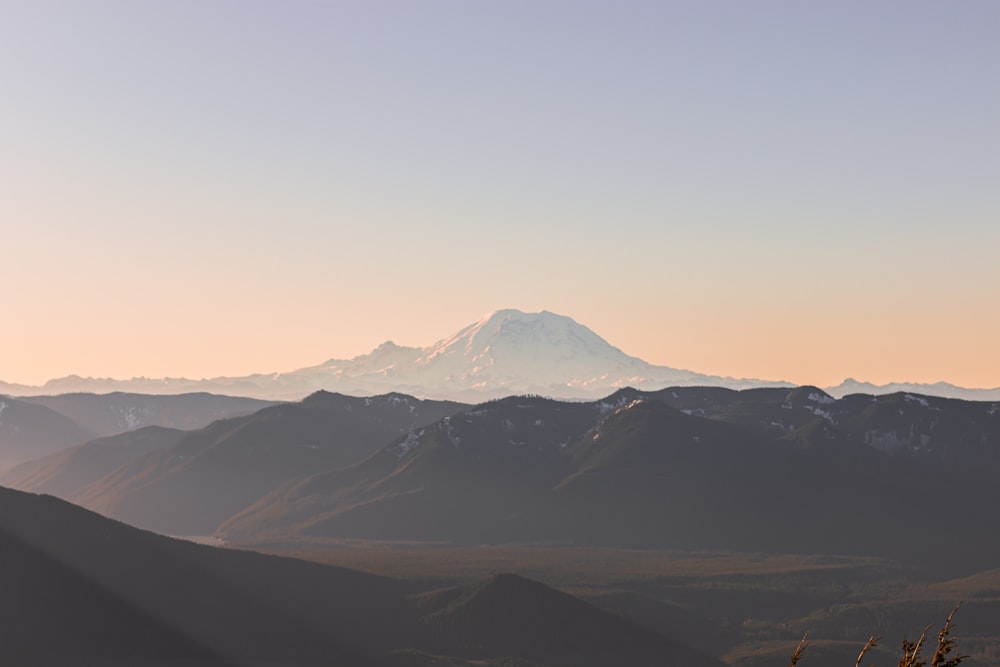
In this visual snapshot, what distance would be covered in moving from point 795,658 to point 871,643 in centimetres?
263

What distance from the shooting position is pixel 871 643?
23906 mm

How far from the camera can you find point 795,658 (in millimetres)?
22250

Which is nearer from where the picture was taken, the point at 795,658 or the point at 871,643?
the point at 795,658

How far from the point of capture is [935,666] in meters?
22.6

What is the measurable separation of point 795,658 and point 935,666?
2904 millimetres

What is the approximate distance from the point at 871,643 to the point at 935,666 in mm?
1585
